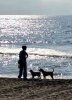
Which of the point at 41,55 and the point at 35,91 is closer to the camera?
the point at 35,91

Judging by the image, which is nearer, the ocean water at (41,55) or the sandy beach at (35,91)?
the sandy beach at (35,91)

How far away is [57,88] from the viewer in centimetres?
1277

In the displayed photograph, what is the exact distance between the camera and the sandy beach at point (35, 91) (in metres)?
11.2

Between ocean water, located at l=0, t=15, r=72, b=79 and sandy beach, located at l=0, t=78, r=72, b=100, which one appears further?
ocean water, located at l=0, t=15, r=72, b=79

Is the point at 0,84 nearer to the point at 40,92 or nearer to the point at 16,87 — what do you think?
the point at 16,87

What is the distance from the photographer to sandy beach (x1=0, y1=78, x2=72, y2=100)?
439 inches

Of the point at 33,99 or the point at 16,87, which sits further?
the point at 16,87

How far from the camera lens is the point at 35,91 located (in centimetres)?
1217

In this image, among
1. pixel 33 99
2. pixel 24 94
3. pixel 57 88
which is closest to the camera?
pixel 33 99

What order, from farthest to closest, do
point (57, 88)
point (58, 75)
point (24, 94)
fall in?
point (58, 75) → point (57, 88) → point (24, 94)

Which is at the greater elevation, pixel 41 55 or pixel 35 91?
pixel 41 55

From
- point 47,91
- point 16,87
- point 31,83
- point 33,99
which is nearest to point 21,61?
point 31,83

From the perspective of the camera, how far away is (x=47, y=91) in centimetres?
1210

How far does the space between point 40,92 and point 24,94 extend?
2.02ft
